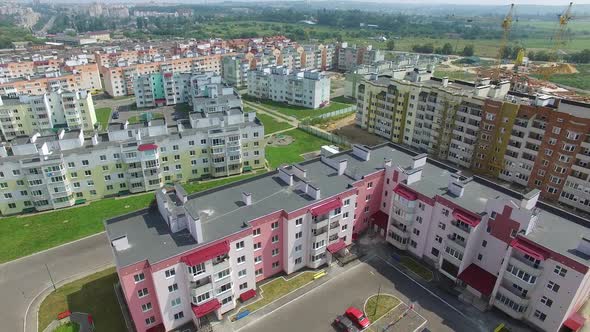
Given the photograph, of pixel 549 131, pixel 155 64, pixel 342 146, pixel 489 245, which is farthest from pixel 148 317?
pixel 155 64

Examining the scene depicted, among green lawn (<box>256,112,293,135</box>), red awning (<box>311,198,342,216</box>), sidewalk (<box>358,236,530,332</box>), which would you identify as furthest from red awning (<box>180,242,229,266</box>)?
green lawn (<box>256,112,293,135</box>)

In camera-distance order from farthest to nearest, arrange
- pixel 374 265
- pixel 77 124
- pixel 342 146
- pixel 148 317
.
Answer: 1. pixel 77 124
2. pixel 342 146
3. pixel 374 265
4. pixel 148 317

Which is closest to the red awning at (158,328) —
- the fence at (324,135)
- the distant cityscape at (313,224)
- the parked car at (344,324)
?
the distant cityscape at (313,224)

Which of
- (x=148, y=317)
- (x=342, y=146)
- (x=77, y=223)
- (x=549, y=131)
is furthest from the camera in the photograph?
(x=342, y=146)

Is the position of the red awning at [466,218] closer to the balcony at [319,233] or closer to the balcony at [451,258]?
the balcony at [451,258]

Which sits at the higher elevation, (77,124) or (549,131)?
(549,131)

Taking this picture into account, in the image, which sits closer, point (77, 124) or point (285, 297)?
point (285, 297)

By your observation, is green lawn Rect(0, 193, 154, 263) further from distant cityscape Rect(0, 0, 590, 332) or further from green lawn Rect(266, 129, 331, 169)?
green lawn Rect(266, 129, 331, 169)

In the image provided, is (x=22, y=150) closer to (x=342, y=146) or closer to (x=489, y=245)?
(x=342, y=146)
